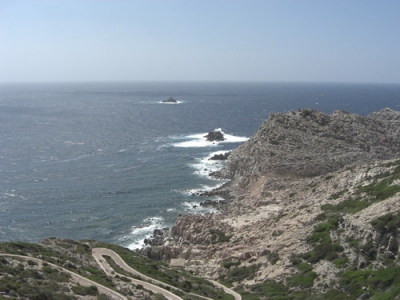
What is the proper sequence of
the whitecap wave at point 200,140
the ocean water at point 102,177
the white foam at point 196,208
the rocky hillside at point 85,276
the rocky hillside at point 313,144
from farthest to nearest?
1. the whitecap wave at point 200,140
2. the rocky hillside at point 313,144
3. the white foam at point 196,208
4. the ocean water at point 102,177
5. the rocky hillside at point 85,276

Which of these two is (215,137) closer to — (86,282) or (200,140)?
(200,140)

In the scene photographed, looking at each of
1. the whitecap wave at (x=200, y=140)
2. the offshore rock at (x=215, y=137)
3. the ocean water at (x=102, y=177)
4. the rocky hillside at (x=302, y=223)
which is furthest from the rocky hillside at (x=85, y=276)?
the offshore rock at (x=215, y=137)

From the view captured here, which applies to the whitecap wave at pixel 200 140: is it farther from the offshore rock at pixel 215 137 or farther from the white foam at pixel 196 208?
the white foam at pixel 196 208

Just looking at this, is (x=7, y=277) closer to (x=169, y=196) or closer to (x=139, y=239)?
(x=139, y=239)

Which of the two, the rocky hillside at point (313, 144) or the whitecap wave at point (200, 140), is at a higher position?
the rocky hillside at point (313, 144)

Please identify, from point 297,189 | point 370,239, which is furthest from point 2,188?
point 370,239

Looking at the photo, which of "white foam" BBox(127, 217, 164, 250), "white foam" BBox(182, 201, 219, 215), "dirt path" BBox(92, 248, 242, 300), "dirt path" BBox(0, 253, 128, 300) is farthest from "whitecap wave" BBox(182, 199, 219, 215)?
"dirt path" BBox(0, 253, 128, 300)

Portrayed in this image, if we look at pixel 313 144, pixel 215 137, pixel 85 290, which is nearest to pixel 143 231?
pixel 85 290

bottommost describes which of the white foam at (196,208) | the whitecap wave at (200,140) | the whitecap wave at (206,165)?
the white foam at (196,208)

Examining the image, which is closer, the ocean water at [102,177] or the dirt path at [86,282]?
the dirt path at [86,282]
